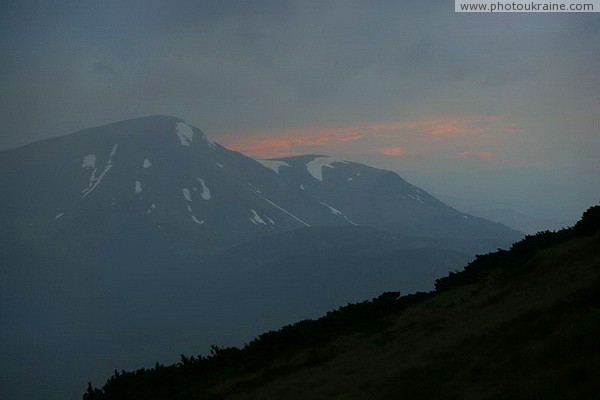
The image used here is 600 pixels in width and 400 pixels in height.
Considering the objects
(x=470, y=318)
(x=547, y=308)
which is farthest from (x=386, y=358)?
(x=547, y=308)

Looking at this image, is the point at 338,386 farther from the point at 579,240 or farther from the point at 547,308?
the point at 579,240

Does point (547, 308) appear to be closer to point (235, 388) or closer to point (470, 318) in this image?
point (470, 318)

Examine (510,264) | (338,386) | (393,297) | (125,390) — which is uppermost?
(510,264)

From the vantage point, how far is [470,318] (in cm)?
2053

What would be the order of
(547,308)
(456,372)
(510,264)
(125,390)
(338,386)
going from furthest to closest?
1. (125,390)
2. (510,264)
3. (338,386)
4. (547,308)
5. (456,372)

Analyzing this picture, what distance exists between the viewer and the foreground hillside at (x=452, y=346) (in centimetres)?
1390

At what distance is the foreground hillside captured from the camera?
1390cm

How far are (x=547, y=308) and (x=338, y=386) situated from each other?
738 cm

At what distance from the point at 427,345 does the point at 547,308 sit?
14.2 ft

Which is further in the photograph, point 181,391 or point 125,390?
point 125,390

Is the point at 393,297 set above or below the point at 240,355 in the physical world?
above

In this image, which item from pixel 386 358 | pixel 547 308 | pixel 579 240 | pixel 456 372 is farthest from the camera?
pixel 579 240

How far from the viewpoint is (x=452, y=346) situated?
695 inches

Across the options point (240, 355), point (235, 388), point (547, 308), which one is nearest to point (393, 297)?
point (240, 355)
